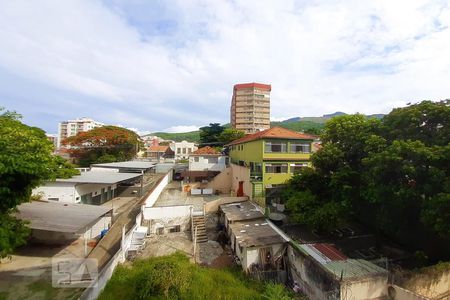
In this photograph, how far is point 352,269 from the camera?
10375 millimetres

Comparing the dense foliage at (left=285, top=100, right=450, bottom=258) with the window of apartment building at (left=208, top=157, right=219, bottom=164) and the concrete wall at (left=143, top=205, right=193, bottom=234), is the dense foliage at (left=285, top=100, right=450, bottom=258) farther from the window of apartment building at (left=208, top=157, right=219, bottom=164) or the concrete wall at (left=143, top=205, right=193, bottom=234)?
the window of apartment building at (left=208, top=157, right=219, bottom=164)

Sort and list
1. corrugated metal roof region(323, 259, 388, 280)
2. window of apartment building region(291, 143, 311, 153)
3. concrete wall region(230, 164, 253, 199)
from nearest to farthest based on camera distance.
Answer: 1. corrugated metal roof region(323, 259, 388, 280)
2. concrete wall region(230, 164, 253, 199)
3. window of apartment building region(291, 143, 311, 153)

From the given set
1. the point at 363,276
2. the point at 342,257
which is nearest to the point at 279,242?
A: the point at 342,257

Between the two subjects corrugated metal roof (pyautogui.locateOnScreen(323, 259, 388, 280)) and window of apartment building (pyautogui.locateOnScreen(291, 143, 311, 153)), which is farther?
window of apartment building (pyautogui.locateOnScreen(291, 143, 311, 153))

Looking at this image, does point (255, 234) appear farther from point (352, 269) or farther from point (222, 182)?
point (222, 182)

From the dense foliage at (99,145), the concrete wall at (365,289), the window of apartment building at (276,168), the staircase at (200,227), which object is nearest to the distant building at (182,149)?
the dense foliage at (99,145)

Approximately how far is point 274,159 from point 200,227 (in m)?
8.69

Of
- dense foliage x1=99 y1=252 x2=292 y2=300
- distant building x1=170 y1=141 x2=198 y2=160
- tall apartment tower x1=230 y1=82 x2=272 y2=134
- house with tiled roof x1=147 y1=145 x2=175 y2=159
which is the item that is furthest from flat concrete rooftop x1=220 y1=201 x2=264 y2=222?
tall apartment tower x1=230 y1=82 x2=272 y2=134

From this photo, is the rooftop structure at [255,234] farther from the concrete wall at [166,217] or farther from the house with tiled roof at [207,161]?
the house with tiled roof at [207,161]

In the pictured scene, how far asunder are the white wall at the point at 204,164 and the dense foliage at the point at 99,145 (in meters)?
17.7

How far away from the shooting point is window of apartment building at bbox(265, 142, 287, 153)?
2127 centimetres

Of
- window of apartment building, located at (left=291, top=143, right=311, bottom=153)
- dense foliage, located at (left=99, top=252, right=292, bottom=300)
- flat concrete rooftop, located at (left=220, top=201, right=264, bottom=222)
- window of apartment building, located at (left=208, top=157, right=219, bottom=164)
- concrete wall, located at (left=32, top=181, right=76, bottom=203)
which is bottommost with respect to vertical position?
dense foliage, located at (left=99, top=252, right=292, bottom=300)

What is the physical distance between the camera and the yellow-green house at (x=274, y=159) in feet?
69.1

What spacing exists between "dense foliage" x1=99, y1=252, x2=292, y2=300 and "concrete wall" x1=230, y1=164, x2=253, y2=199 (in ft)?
31.6
